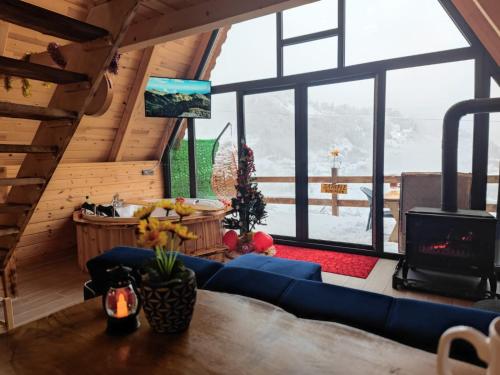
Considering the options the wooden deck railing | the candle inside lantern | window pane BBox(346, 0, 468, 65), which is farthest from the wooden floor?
window pane BBox(346, 0, 468, 65)

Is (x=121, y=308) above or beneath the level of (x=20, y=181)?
beneath

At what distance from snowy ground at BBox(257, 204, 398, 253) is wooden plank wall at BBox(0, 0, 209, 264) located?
8.49 ft

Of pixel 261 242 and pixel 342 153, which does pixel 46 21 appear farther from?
pixel 342 153

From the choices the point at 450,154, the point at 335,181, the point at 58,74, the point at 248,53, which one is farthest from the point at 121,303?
the point at 248,53

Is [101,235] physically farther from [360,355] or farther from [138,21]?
[360,355]

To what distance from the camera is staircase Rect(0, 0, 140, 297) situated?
144 centimetres

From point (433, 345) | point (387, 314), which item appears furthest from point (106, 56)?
point (433, 345)

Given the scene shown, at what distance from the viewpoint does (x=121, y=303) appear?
109 cm

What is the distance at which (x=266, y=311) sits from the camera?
1.21 meters

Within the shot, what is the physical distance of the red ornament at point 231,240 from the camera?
181 inches

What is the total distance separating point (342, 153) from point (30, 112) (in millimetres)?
3840

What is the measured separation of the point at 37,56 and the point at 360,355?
2.95 meters

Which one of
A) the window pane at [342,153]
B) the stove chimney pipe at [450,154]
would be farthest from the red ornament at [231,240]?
the stove chimney pipe at [450,154]

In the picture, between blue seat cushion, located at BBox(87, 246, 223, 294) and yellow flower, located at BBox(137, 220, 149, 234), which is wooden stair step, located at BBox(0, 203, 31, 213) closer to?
blue seat cushion, located at BBox(87, 246, 223, 294)
